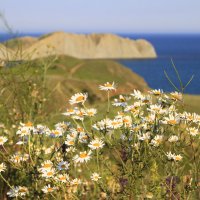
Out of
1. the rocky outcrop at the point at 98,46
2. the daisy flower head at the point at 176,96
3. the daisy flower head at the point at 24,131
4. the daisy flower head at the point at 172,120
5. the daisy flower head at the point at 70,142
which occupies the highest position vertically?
the daisy flower head at the point at 176,96

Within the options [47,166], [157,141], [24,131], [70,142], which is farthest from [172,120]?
[24,131]

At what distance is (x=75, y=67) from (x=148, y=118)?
72.7 m

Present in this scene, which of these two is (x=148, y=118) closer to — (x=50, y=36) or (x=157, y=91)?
(x=157, y=91)

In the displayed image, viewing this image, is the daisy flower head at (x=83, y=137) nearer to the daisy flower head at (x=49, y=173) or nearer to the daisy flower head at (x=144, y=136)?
the daisy flower head at (x=49, y=173)

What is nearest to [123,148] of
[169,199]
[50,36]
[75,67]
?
[169,199]

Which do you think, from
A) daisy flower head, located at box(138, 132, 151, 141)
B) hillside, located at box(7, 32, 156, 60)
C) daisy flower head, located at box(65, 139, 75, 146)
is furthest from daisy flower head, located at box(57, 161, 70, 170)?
hillside, located at box(7, 32, 156, 60)

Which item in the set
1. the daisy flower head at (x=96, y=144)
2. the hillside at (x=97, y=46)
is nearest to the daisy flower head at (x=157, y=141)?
the daisy flower head at (x=96, y=144)

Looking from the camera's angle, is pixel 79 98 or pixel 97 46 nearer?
pixel 79 98

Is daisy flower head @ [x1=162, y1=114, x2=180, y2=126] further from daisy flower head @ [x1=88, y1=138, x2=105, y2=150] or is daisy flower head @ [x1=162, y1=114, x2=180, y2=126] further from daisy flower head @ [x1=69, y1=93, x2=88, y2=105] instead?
daisy flower head @ [x1=69, y1=93, x2=88, y2=105]

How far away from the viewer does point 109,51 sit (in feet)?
521

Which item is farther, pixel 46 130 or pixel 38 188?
pixel 38 188

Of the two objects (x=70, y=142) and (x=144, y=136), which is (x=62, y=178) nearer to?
(x=70, y=142)

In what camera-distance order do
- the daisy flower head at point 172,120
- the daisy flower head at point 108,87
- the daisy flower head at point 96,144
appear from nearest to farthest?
1. the daisy flower head at point 96,144
2. the daisy flower head at point 172,120
3. the daisy flower head at point 108,87

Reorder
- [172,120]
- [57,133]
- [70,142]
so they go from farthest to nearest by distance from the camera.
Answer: [57,133] → [70,142] → [172,120]
